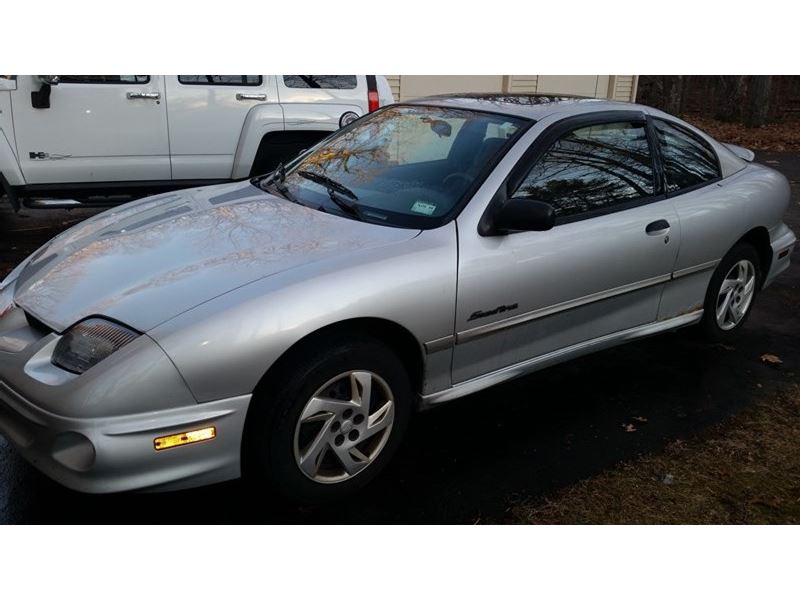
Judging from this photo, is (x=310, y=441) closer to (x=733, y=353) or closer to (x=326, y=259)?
(x=326, y=259)

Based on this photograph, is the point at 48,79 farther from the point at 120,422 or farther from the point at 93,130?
the point at 120,422

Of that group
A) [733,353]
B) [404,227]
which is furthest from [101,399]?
[733,353]

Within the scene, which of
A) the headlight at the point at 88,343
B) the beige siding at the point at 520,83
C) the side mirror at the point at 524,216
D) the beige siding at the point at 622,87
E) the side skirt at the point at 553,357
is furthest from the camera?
the beige siding at the point at 622,87

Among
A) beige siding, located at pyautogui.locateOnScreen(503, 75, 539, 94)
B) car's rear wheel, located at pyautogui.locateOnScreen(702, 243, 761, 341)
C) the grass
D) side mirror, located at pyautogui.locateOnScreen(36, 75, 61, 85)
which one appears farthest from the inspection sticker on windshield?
beige siding, located at pyautogui.locateOnScreen(503, 75, 539, 94)

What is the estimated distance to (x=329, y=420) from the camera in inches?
117

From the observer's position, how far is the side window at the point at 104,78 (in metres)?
6.58

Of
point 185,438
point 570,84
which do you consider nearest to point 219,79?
point 185,438

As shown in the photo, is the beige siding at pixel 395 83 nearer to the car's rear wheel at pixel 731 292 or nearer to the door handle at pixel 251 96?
the door handle at pixel 251 96

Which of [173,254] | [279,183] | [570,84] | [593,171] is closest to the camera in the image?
[173,254]

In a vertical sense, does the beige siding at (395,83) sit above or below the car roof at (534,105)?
below

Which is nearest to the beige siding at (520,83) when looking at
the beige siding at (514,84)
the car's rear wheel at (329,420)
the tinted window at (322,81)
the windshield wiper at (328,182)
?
the beige siding at (514,84)

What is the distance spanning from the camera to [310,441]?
2.96 meters

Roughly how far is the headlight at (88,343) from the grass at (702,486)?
1724 millimetres

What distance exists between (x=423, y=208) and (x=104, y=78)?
4.62 m
